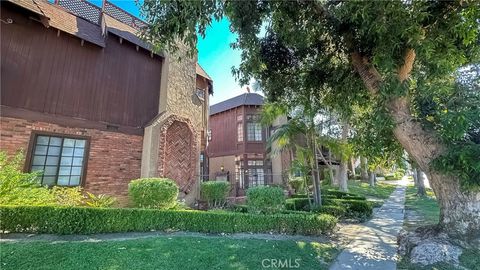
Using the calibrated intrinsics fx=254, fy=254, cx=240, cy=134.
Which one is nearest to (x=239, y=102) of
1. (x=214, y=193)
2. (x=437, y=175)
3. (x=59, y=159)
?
(x=214, y=193)

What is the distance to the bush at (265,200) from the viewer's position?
332 inches

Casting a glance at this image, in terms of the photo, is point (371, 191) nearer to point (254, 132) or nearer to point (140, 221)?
point (254, 132)

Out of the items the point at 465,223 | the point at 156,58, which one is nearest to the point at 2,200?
the point at 156,58

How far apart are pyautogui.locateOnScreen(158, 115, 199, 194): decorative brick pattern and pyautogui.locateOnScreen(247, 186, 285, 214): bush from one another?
4392 mm

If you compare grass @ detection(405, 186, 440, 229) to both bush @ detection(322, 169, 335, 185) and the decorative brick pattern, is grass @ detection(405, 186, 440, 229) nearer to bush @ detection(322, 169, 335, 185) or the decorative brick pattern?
the decorative brick pattern

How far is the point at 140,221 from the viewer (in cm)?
671

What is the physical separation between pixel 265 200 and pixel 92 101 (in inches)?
300

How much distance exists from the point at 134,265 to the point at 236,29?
5735 mm

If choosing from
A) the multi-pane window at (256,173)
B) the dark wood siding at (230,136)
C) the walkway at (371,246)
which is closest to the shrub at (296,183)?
the multi-pane window at (256,173)

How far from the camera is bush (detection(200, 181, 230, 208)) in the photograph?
12.6 metres

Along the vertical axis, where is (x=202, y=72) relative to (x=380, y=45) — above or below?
above

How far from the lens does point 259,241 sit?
6.44 metres

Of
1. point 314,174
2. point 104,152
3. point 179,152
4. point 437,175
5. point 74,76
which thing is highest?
point 74,76

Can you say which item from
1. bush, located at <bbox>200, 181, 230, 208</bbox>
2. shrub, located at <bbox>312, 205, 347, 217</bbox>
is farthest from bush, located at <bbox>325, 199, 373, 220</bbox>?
bush, located at <bbox>200, 181, 230, 208</bbox>
